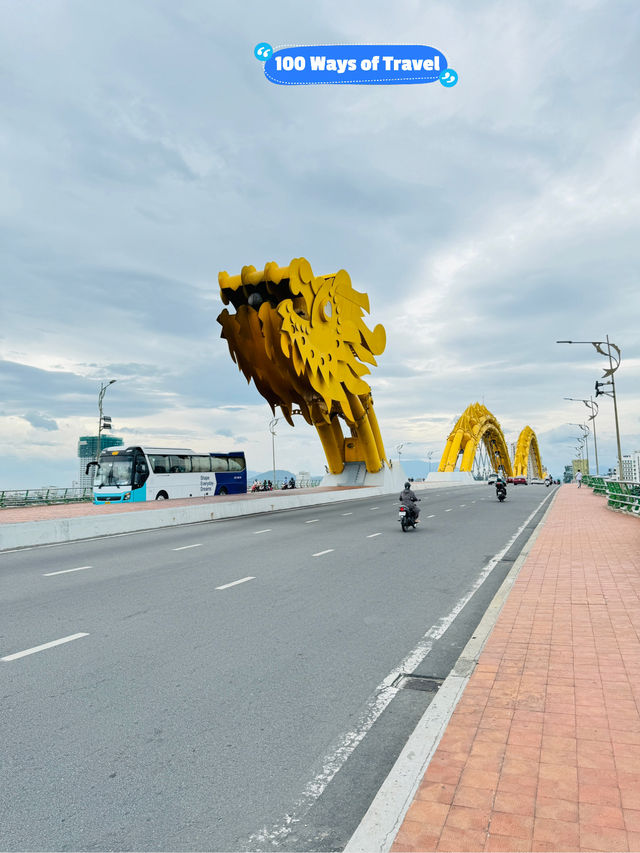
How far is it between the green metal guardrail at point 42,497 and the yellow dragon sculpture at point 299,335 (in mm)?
16049

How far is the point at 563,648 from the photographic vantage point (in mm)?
5777

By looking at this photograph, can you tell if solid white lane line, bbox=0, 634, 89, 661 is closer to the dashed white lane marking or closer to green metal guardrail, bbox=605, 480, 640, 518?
the dashed white lane marking

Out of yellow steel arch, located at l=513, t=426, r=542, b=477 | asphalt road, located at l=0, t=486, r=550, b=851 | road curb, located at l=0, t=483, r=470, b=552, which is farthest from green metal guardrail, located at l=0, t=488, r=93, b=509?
yellow steel arch, located at l=513, t=426, r=542, b=477

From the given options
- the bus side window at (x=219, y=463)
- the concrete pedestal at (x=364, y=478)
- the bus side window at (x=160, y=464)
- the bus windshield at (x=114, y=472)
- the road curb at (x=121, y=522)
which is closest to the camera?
the road curb at (x=121, y=522)

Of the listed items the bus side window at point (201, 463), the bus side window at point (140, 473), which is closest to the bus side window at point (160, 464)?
the bus side window at point (140, 473)

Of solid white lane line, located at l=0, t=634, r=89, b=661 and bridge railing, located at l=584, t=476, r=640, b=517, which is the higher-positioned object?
bridge railing, located at l=584, t=476, r=640, b=517

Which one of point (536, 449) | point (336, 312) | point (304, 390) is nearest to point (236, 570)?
point (304, 390)

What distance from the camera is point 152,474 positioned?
32.3m

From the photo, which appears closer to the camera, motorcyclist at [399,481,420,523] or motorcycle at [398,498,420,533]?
motorcycle at [398,498,420,533]

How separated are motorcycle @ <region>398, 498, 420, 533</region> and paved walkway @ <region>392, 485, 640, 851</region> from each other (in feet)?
33.9

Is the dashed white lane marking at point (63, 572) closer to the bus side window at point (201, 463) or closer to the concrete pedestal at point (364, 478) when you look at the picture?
the bus side window at point (201, 463)

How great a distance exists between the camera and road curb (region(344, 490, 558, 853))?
9.58ft

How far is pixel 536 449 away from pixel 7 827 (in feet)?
532

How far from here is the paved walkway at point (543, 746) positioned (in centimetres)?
288
